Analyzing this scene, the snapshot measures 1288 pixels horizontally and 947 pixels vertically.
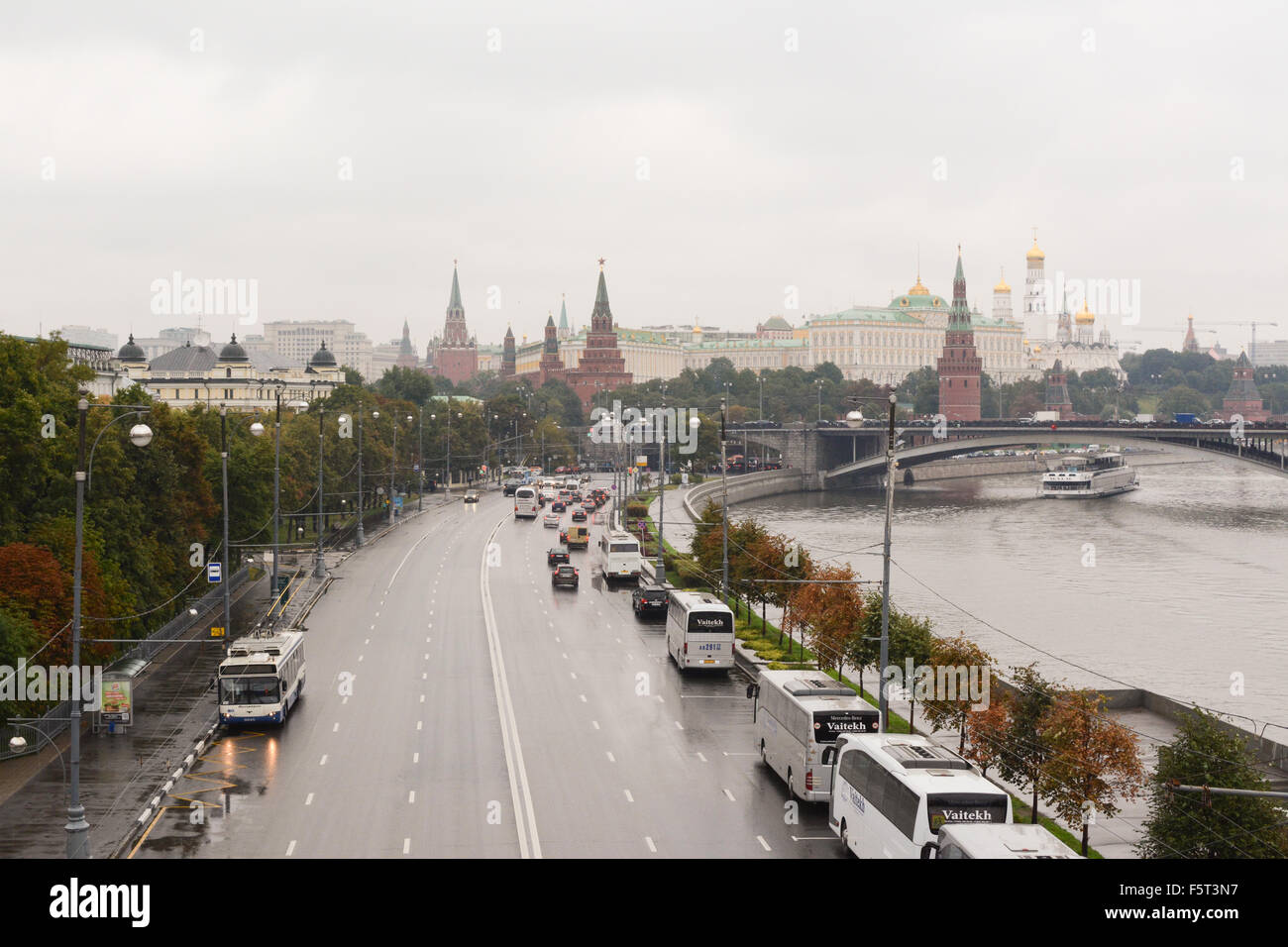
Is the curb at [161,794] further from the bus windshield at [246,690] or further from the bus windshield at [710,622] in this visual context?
the bus windshield at [710,622]

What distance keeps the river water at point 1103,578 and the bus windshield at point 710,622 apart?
10.7 m

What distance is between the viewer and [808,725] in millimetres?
23125

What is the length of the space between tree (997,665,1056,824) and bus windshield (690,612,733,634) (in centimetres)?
1118

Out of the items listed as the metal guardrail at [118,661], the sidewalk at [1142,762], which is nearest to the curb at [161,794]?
the metal guardrail at [118,661]

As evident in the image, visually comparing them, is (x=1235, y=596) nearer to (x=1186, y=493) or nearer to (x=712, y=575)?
(x=712, y=575)

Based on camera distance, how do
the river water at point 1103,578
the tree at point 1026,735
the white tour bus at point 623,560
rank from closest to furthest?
the tree at point 1026,735 → the river water at point 1103,578 → the white tour bus at point 623,560

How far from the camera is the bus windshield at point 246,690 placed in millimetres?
28625

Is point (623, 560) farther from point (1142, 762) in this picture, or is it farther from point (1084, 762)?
point (1084, 762)

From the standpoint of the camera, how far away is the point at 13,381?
3425 cm

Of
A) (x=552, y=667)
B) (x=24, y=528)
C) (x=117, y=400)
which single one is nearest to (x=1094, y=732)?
(x=552, y=667)

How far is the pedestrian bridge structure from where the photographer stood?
344 feet
